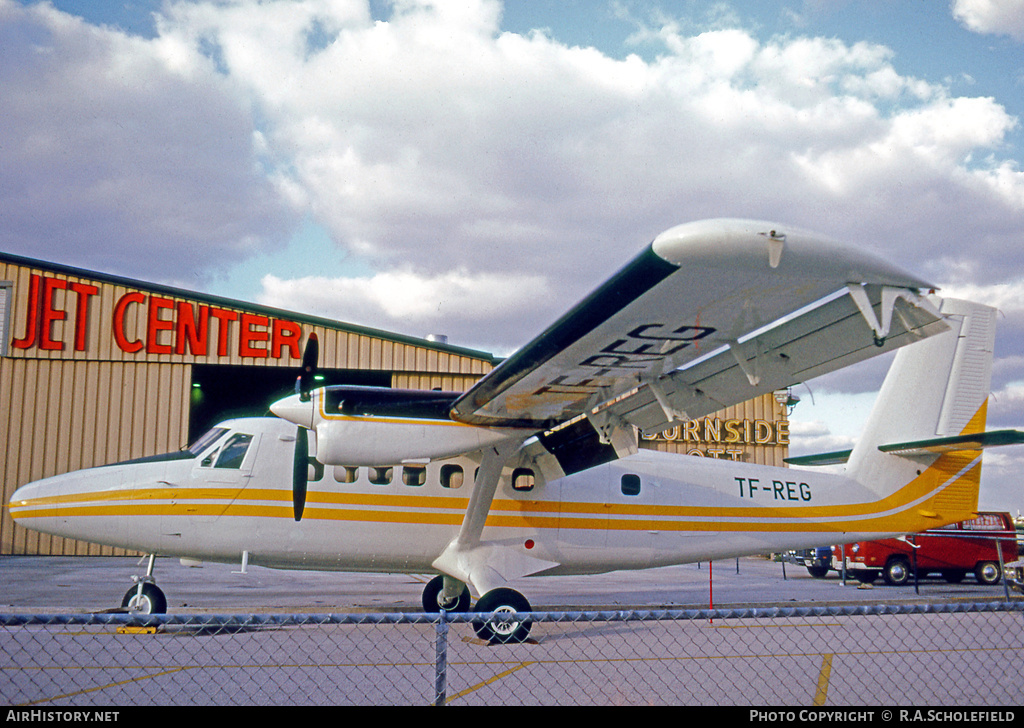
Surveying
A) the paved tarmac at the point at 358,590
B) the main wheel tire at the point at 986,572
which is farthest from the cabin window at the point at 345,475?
the main wheel tire at the point at 986,572

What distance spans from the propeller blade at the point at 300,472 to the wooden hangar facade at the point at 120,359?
1495cm

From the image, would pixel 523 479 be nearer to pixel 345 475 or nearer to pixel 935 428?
pixel 345 475

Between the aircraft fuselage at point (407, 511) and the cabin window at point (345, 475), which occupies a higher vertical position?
the cabin window at point (345, 475)

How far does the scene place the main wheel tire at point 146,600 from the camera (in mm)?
9055

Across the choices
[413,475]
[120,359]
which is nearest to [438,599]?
[413,475]

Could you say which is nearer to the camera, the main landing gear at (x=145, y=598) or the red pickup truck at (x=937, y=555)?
the main landing gear at (x=145, y=598)

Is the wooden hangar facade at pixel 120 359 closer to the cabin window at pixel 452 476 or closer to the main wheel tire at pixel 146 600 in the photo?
the cabin window at pixel 452 476

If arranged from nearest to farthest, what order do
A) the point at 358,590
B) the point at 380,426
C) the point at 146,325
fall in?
the point at 380,426
the point at 358,590
the point at 146,325

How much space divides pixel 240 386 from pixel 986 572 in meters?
25.9

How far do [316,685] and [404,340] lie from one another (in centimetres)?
1884

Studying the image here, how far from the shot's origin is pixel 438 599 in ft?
36.5

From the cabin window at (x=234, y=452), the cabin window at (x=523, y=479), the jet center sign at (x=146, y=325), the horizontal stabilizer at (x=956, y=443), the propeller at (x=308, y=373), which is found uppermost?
the jet center sign at (x=146, y=325)

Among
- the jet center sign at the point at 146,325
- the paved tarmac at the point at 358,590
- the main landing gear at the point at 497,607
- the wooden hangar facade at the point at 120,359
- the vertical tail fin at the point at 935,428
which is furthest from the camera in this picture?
the jet center sign at the point at 146,325

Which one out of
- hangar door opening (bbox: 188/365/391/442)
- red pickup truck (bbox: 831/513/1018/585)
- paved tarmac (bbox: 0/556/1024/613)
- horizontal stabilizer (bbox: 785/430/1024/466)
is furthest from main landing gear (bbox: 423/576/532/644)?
red pickup truck (bbox: 831/513/1018/585)
